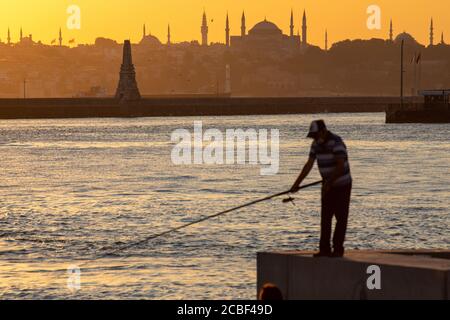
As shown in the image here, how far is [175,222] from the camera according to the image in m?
33.6

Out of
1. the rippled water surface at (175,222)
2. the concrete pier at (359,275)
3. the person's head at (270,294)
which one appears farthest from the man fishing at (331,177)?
the rippled water surface at (175,222)

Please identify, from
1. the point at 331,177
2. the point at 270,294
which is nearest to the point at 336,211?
the point at 331,177

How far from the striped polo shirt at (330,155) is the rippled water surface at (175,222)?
532 centimetres

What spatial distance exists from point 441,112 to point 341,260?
122m

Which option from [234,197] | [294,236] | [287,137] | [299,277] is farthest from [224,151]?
[299,277]

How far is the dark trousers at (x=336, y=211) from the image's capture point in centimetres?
1585

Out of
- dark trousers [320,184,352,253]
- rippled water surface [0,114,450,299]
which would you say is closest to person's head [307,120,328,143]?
dark trousers [320,184,352,253]

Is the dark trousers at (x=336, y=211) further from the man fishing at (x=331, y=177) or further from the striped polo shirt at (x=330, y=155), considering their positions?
the striped polo shirt at (x=330, y=155)

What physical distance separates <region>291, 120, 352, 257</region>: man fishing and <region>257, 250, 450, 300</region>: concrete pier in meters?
0.28

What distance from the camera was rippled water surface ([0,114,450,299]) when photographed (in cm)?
2272

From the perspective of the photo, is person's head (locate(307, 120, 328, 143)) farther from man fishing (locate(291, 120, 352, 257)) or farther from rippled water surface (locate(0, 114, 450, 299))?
rippled water surface (locate(0, 114, 450, 299))

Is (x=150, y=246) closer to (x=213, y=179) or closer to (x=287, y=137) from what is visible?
(x=213, y=179)

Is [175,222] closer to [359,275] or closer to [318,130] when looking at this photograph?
[318,130]

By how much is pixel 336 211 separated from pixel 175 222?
17853mm
